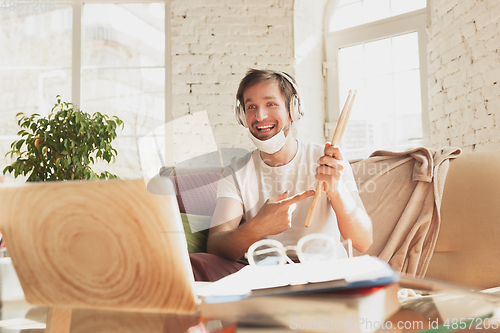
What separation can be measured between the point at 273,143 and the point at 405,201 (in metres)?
0.79

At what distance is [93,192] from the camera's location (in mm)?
369

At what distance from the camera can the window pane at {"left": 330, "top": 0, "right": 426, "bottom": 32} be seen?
327 cm

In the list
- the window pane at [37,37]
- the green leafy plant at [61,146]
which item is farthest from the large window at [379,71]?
the window pane at [37,37]

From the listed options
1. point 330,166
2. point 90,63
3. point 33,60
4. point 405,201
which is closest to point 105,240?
point 330,166

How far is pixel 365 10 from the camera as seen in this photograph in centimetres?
350

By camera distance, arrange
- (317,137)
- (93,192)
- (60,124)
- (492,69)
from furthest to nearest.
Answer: (317,137), (60,124), (492,69), (93,192)

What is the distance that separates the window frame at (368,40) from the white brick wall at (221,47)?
443mm

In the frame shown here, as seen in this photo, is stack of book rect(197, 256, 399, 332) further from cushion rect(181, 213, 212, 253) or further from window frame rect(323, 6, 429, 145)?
window frame rect(323, 6, 429, 145)

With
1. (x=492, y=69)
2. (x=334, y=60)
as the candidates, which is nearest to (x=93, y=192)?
(x=492, y=69)

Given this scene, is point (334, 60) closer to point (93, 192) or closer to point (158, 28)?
point (158, 28)

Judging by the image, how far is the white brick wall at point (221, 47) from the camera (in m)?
3.46

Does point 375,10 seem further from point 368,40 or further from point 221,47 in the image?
point 221,47

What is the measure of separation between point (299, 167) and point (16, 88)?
3536 millimetres

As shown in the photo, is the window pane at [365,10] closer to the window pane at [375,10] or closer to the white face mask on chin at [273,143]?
the window pane at [375,10]
